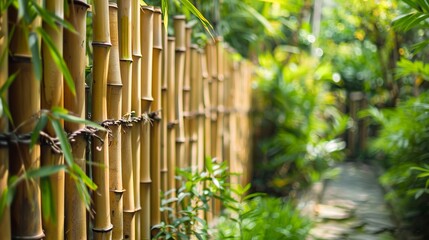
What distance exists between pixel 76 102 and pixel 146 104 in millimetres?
642

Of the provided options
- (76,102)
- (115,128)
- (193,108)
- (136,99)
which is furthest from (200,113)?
(76,102)

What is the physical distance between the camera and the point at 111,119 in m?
1.64

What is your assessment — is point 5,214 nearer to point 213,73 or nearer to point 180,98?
point 180,98

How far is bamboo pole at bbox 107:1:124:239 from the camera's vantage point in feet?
5.35

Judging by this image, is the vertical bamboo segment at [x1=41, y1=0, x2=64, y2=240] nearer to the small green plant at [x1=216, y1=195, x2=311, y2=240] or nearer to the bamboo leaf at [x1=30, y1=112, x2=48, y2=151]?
the bamboo leaf at [x1=30, y1=112, x2=48, y2=151]

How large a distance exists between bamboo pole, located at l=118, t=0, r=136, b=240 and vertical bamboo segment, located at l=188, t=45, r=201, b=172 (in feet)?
3.05

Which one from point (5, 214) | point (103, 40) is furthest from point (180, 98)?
point (5, 214)

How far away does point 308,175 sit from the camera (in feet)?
16.7

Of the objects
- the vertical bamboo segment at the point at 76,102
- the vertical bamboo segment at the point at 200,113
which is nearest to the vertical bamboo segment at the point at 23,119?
the vertical bamboo segment at the point at 76,102

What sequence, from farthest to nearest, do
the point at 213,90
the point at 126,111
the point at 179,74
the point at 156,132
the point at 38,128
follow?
the point at 213,90
the point at 179,74
the point at 156,132
the point at 126,111
the point at 38,128

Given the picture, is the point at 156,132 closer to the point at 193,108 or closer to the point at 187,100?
the point at 187,100

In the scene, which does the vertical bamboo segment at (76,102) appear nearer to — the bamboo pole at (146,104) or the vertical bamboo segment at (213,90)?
the bamboo pole at (146,104)

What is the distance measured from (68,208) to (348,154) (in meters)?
6.88

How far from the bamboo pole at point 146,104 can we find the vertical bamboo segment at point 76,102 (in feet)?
1.73
